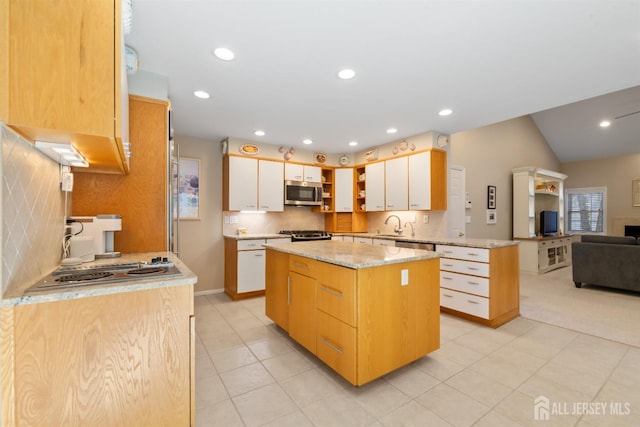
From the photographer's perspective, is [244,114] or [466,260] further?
[244,114]

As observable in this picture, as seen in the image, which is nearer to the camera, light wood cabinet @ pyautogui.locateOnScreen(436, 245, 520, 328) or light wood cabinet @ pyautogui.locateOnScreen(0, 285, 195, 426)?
light wood cabinet @ pyautogui.locateOnScreen(0, 285, 195, 426)

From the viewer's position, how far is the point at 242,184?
4.56 meters

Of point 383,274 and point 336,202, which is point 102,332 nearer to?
point 383,274

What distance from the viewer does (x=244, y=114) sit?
3500 mm

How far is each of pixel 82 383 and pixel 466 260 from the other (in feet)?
11.3

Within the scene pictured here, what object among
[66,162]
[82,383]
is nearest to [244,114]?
[66,162]

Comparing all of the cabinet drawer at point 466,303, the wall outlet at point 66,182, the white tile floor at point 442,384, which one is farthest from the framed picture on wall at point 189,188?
the cabinet drawer at point 466,303

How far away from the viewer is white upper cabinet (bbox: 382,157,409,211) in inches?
179

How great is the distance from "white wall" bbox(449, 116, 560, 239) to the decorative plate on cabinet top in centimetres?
365

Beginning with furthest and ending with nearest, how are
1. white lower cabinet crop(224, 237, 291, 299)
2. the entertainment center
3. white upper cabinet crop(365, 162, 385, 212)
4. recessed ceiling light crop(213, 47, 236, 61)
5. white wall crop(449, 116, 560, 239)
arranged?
1. the entertainment center
2. white wall crop(449, 116, 560, 239)
3. white upper cabinet crop(365, 162, 385, 212)
4. white lower cabinet crop(224, 237, 291, 299)
5. recessed ceiling light crop(213, 47, 236, 61)

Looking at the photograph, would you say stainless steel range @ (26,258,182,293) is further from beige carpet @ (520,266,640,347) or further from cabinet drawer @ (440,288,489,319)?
beige carpet @ (520,266,640,347)

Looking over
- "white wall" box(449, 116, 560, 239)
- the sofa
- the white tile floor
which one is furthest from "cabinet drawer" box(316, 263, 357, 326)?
the sofa

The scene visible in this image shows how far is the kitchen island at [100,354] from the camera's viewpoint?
1.07 m

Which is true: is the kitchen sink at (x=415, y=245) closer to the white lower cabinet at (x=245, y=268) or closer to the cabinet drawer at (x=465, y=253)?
the cabinet drawer at (x=465, y=253)
